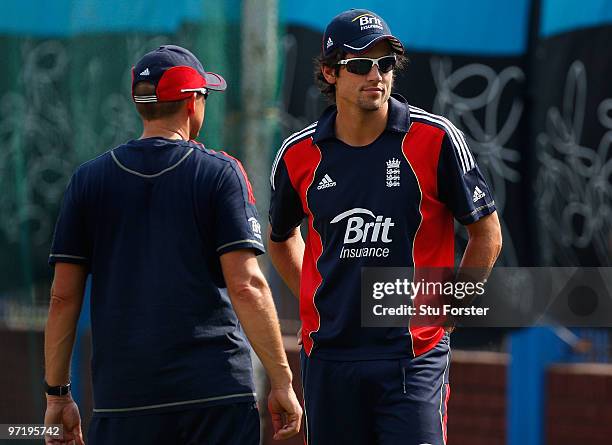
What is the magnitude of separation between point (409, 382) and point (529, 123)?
183 cm

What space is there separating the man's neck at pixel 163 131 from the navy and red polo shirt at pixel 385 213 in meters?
0.67

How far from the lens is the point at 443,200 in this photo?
445 cm

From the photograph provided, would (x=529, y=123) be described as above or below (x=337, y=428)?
above

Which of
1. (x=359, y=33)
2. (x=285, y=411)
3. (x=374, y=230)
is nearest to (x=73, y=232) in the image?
(x=285, y=411)

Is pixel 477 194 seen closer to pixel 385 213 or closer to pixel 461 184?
pixel 461 184

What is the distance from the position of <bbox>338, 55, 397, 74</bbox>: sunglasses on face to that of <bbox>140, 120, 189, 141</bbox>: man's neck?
0.78 meters

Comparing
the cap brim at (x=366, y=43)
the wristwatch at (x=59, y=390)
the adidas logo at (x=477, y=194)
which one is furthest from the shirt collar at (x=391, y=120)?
the wristwatch at (x=59, y=390)

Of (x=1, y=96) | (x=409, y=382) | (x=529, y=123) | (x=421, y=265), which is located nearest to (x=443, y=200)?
(x=421, y=265)

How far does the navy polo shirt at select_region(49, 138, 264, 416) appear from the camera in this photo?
13.0 ft

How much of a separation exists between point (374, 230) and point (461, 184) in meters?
0.36

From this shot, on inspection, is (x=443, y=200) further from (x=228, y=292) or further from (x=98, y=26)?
(x=98, y=26)

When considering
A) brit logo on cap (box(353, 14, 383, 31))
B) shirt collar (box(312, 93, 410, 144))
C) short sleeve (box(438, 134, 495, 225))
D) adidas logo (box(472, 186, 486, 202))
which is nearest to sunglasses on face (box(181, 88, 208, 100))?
shirt collar (box(312, 93, 410, 144))

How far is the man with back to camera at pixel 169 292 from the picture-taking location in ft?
12.9

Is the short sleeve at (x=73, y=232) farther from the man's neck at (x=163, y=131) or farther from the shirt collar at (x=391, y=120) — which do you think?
the shirt collar at (x=391, y=120)
